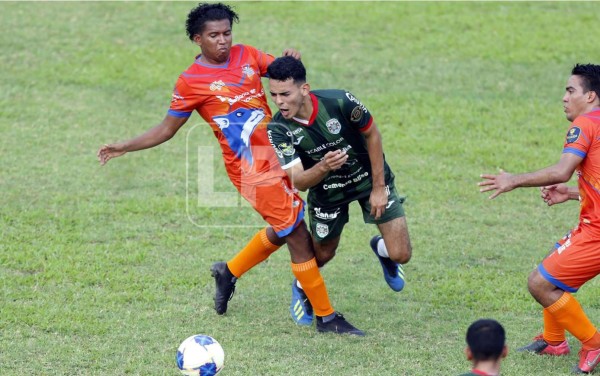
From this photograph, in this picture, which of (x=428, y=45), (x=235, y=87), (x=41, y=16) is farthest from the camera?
(x=41, y=16)

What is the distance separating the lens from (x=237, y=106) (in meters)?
8.22

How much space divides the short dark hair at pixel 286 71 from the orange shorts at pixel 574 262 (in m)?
2.37

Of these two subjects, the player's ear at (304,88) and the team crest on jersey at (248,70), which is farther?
the team crest on jersey at (248,70)

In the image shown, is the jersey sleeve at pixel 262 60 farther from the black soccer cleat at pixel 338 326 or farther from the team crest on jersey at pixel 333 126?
the black soccer cleat at pixel 338 326

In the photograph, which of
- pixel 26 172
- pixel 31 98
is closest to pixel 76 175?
pixel 26 172

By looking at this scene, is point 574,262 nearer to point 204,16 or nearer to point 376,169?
point 376,169

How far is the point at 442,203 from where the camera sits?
11.9 meters

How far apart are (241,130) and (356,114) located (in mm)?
1142

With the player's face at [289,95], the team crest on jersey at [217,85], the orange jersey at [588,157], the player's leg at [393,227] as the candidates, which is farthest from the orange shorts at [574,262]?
the team crest on jersey at [217,85]

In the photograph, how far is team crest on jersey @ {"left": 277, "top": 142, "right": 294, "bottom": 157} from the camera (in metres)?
7.70

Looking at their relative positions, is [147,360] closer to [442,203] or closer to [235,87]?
[235,87]

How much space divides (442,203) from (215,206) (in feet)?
9.16

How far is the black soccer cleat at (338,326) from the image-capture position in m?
8.02

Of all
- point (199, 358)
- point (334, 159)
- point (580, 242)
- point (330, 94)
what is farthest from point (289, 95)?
point (580, 242)
